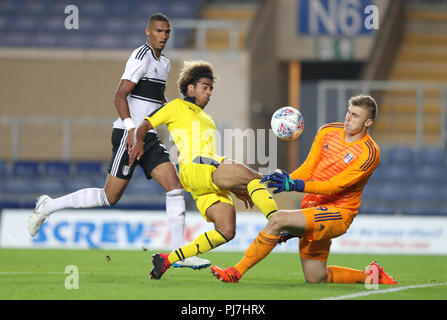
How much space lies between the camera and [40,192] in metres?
14.4

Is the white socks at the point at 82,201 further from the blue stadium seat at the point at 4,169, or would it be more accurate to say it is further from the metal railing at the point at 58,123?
the metal railing at the point at 58,123

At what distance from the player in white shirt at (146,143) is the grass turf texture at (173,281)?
2.11 ft

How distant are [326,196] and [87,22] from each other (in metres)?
12.5

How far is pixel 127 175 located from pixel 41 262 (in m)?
2.35

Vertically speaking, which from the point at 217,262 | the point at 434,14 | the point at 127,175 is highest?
the point at 434,14

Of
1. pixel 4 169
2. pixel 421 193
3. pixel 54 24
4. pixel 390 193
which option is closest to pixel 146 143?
pixel 390 193

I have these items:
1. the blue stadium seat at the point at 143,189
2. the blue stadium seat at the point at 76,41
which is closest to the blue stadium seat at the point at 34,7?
the blue stadium seat at the point at 76,41

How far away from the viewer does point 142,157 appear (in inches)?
288

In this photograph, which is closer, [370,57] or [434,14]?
[370,57]

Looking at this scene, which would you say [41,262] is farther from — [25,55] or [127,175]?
[25,55]

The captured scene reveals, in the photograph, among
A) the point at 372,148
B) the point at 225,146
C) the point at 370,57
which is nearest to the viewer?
the point at 372,148

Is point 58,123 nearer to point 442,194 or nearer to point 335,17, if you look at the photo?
point 335,17

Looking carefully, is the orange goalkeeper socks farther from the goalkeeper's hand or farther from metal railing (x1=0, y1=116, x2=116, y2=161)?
metal railing (x1=0, y1=116, x2=116, y2=161)
